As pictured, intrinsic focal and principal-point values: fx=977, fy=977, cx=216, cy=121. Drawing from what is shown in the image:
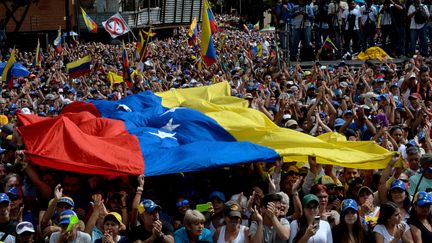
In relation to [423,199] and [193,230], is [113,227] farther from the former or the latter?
[423,199]

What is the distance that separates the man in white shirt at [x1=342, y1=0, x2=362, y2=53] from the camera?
1981cm

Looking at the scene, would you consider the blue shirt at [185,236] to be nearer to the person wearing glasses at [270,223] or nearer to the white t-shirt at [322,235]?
the person wearing glasses at [270,223]

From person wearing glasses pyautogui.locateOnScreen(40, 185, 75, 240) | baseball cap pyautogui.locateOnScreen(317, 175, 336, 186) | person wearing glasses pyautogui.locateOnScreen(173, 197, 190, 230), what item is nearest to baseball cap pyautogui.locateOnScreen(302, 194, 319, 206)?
baseball cap pyautogui.locateOnScreen(317, 175, 336, 186)

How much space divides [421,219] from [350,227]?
59cm

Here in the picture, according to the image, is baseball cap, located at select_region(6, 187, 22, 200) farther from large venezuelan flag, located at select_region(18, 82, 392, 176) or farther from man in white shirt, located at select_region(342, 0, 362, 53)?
man in white shirt, located at select_region(342, 0, 362, 53)

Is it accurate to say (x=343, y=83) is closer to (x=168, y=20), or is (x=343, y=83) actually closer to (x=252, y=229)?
(x=252, y=229)

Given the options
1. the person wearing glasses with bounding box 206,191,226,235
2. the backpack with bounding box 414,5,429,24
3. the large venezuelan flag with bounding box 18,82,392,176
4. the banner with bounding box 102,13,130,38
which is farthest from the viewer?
the banner with bounding box 102,13,130,38

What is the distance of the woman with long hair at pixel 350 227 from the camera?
795cm

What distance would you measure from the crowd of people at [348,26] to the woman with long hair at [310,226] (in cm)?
1172

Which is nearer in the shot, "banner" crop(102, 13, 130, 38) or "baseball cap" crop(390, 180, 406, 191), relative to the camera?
"baseball cap" crop(390, 180, 406, 191)

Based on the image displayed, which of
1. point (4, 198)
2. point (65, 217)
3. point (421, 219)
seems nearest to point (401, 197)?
point (421, 219)

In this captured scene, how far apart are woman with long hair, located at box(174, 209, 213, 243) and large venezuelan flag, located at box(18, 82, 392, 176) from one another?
1732mm

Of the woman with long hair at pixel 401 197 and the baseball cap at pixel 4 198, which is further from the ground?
the woman with long hair at pixel 401 197

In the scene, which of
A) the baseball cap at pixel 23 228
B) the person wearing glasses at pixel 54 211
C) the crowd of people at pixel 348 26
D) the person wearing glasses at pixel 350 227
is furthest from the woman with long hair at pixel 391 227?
the crowd of people at pixel 348 26
